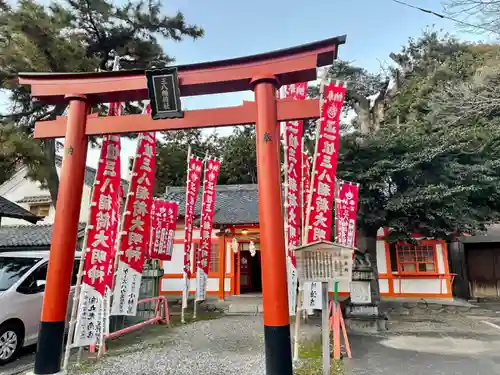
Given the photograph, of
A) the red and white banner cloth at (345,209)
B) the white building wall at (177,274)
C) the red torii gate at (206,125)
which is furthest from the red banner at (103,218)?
the white building wall at (177,274)

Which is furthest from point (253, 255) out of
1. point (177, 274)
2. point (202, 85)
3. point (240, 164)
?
point (240, 164)

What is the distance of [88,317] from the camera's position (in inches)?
195

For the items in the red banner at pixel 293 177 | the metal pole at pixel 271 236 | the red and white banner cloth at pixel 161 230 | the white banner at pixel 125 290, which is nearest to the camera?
the metal pole at pixel 271 236

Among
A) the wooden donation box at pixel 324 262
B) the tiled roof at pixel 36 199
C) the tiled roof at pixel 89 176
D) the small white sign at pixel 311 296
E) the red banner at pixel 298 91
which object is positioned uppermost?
the tiled roof at pixel 89 176

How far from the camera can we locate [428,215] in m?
9.63

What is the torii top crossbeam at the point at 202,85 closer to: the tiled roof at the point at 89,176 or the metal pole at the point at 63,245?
the metal pole at the point at 63,245

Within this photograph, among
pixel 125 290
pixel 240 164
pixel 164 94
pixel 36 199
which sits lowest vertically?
pixel 125 290

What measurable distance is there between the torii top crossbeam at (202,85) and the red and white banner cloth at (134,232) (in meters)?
1.10

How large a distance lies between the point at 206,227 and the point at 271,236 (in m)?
6.01

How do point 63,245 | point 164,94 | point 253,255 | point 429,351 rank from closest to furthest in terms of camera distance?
point 63,245 < point 164,94 < point 429,351 < point 253,255

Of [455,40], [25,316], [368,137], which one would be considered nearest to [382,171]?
[368,137]

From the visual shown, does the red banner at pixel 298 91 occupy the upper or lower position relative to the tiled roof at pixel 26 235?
upper

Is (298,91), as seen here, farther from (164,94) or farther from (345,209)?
(345,209)

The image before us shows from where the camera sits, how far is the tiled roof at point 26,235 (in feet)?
43.9
